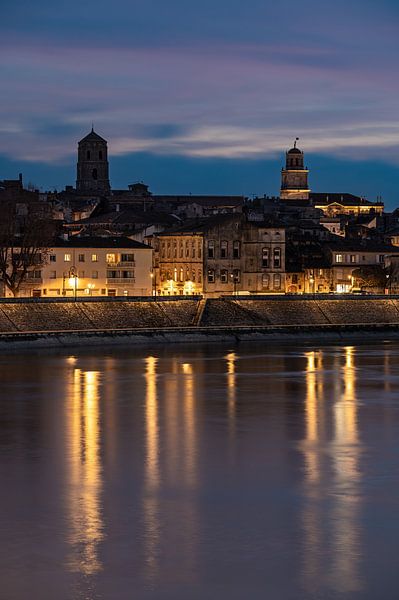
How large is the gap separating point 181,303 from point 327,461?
4802cm

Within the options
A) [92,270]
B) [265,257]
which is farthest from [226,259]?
[92,270]

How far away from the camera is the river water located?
877 inches

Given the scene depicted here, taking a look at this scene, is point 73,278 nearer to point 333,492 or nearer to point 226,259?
point 226,259

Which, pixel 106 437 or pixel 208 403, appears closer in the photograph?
pixel 106 437

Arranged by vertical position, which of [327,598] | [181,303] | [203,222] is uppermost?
[203,222]

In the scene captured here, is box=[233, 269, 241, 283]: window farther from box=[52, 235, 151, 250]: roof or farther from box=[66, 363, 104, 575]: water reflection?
box=[66, 363, 104, 575]: water reflection

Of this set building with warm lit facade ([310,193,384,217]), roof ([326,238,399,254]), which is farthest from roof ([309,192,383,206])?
roof ([326,238,399,254])

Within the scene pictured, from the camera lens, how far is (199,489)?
28672 mm

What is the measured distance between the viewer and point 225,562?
22969mm

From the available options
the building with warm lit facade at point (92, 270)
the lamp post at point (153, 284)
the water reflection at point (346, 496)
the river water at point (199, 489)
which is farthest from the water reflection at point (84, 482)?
the lamp post at point (153, 284)

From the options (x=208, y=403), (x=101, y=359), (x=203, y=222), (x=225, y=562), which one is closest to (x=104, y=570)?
(x=225, y=562)

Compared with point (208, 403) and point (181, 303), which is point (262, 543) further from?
point (181, 303)

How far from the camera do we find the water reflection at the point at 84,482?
926 inches

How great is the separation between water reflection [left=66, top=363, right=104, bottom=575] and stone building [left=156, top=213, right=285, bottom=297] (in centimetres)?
5056
